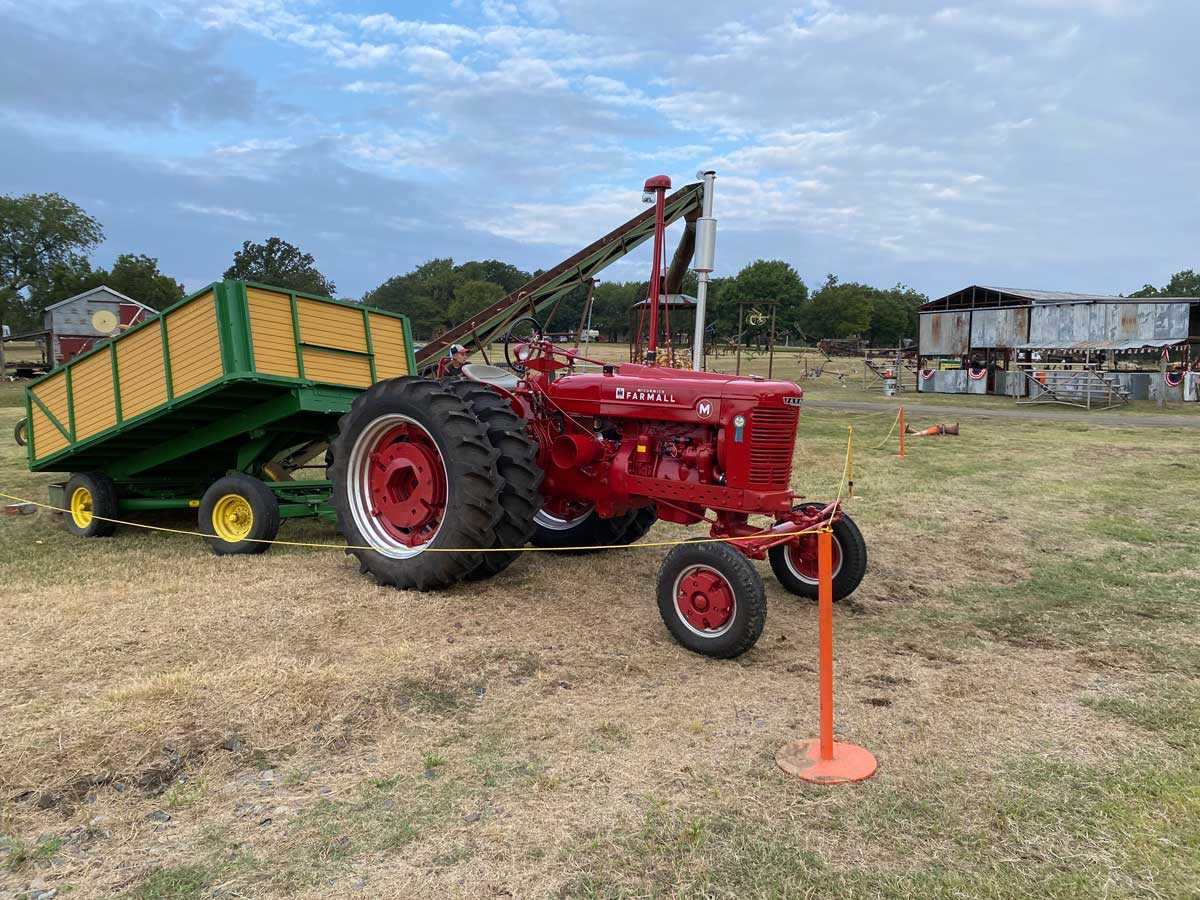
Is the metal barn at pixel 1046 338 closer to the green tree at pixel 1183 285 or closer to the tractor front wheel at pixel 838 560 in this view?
the tractor front wheel at pixel 838 560

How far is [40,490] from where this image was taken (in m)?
9.37

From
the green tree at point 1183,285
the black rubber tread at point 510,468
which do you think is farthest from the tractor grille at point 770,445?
the green tree at point 1183,285

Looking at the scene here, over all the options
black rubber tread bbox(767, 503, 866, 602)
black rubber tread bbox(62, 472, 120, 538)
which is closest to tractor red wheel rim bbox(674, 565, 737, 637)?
black rubber tread bbox(767, 503, 866, 602)

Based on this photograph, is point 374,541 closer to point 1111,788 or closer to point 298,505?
point 298,505

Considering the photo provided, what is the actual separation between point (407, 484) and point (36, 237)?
2586 inches

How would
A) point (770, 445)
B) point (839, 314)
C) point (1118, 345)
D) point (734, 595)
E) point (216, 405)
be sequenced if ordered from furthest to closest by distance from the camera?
point (839, 314) → point (1118, 345) → point (216, 405) → point (770, 445) → point (734, 595)

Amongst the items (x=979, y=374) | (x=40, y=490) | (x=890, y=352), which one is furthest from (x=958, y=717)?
(x=890, y=352)

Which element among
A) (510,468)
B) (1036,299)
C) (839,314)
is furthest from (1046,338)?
(839,314)

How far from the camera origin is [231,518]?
659 cm

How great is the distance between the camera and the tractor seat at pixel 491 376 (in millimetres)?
6172

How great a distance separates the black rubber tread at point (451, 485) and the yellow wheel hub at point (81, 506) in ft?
10.7

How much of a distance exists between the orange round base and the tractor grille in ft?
6.01

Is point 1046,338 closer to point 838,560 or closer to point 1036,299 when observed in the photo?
point 1036,299

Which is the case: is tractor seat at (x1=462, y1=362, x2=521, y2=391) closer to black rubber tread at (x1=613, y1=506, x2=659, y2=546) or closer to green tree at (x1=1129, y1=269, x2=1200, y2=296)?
black rubber tread at (x1=613, y1=506, x2=659, y2=546)
